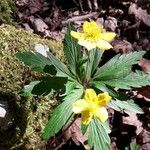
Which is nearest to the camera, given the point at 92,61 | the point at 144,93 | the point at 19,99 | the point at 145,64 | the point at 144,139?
the point at 92,61

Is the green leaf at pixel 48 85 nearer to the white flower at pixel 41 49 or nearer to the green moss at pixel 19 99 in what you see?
the green moss at pixel 19 99

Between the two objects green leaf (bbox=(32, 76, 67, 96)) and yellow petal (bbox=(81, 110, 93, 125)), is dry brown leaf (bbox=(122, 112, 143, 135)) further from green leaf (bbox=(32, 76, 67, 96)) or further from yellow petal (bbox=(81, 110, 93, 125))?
yellow petal (bbox=(81, 110, 93, 125))

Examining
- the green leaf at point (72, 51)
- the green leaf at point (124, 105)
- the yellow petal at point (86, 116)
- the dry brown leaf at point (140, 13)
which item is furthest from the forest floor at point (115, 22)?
the yellow petal at point (86, 116)

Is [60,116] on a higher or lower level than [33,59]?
lower

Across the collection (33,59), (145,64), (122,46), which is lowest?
(145,64)

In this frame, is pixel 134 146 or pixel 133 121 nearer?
pixel 134 146

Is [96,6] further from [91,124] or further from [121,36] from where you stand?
[91,124]

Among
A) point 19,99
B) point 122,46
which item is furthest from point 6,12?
point 122,46

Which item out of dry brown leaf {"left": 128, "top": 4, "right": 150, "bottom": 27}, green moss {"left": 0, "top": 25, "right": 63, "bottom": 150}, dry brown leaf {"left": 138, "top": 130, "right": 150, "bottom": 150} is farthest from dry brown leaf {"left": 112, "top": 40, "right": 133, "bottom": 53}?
green moss {"left": 0, "top": 25, "right": 63, "bottom": 150}

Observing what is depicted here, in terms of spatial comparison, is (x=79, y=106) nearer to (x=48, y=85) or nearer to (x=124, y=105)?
(x=48, y=85)
